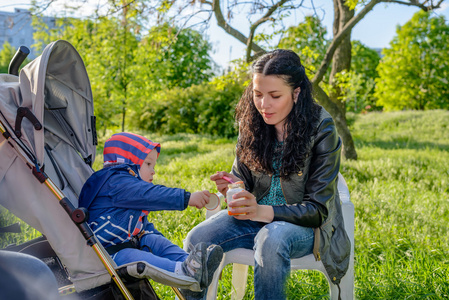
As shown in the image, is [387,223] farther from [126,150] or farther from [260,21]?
[260,21]

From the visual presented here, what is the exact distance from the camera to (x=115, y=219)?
2.25 meters

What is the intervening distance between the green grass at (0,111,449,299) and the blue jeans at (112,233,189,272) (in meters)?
0.71

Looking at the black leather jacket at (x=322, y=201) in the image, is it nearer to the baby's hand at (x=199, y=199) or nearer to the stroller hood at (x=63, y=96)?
the baby's hand at (x=199, y=199)

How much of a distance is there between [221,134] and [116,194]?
41.6ft

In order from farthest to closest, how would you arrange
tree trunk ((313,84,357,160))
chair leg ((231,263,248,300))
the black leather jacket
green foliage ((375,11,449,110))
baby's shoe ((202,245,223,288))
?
1. green foliage ((375,11,449,110))
2. tree trunk ((313,84,357,160))
3. chair leg ((231,263,248,300))
4. the black leather jacket
5. baby's shoe ((202,245,223,288))

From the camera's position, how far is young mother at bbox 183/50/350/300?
223cm

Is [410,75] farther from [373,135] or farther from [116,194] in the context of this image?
[116,194]

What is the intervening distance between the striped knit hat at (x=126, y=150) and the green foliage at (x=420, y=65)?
2729 cm

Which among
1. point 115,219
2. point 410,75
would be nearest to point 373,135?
point 115,219

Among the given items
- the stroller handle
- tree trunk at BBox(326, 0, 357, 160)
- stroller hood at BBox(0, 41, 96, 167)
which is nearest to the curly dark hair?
stroller hood at BBox(0, 41, 96, 167)

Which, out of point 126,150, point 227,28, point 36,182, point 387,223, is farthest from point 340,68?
point 36,182

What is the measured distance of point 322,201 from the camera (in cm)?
235

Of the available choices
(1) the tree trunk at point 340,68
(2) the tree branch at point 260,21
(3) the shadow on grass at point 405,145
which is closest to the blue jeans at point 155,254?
(2) the tree branch at point 260,21

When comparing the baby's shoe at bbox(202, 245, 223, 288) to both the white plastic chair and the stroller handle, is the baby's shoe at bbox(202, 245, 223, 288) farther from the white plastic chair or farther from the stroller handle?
the stroller handle
